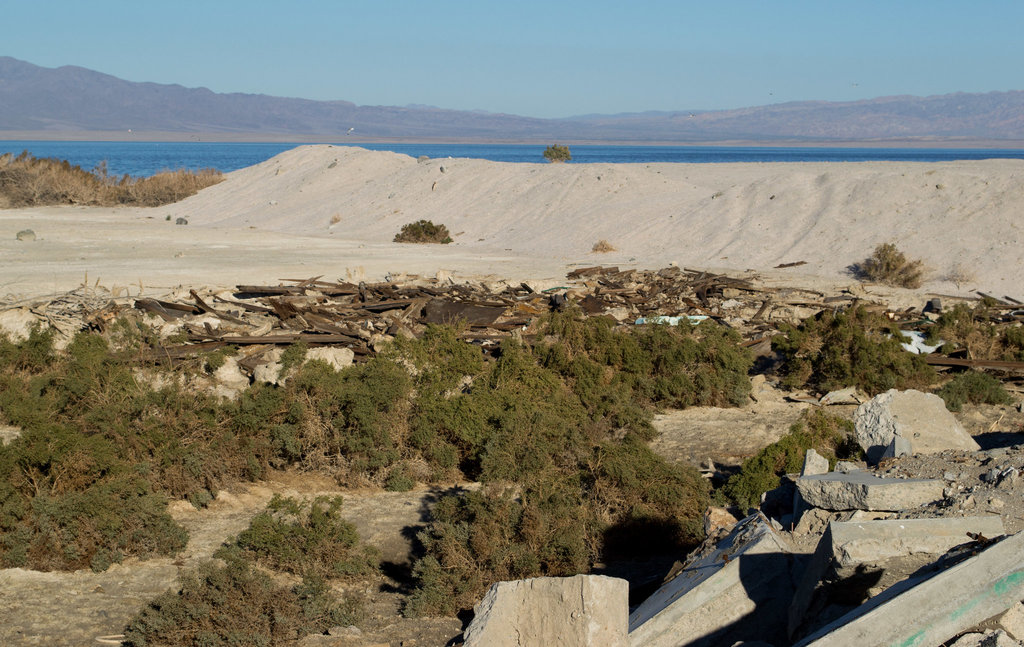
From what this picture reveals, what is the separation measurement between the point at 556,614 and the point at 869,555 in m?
1.52

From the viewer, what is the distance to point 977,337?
1125 cm

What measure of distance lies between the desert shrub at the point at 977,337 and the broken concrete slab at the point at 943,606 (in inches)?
309

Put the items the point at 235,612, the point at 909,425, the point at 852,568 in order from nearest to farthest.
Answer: the point at 852,568 < the point at 235,612 < the point at 909,425

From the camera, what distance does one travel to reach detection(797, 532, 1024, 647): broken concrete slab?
12.0 ft

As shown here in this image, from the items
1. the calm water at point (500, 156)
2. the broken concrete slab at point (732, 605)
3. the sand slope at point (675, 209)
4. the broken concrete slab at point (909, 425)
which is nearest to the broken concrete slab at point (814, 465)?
the broken concrete slab at point (909, 425)

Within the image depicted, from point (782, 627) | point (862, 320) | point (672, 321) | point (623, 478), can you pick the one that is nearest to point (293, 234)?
point (672, 321)

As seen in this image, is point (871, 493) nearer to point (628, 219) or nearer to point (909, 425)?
point (909, 425)

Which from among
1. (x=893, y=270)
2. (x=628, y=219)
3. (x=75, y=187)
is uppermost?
(x=75, y=187)

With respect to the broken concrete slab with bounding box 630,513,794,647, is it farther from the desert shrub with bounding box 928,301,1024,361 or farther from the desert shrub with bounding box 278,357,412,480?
the desert shrub with bounding box 928,301,1024,361

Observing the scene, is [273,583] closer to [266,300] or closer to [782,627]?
[782,627]

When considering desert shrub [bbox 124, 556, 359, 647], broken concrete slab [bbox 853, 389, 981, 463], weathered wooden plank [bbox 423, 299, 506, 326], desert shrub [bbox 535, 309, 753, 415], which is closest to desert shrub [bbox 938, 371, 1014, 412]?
desert shrub [bbox 535, 309, 753, 415]

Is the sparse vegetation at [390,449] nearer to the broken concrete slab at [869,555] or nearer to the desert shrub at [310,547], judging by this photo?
the desert shrub at [310,547]

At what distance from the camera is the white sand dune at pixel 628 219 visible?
19.0 metres

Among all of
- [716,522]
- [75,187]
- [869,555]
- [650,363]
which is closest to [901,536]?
[869,555]
